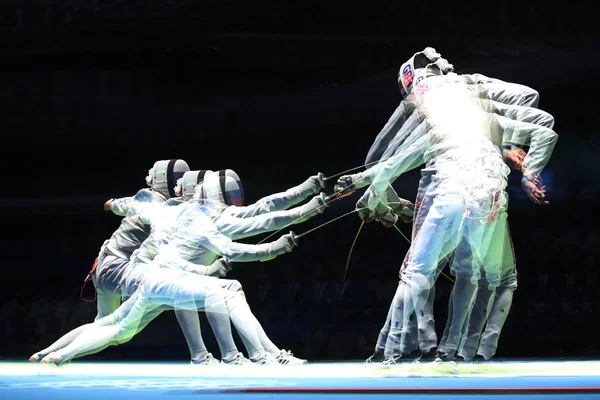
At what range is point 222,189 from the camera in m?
4.14

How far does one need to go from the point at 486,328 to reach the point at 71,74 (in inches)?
122

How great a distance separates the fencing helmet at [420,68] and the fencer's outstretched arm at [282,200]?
25.3 inches

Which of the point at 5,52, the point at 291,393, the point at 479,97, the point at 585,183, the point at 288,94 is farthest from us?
the point at 5,52

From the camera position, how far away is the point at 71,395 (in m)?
3.58

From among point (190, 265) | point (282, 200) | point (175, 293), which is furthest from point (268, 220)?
point (175, 293)

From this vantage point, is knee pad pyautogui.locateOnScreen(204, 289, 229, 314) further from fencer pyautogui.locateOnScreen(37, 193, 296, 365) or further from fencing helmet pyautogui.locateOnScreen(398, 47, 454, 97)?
fencing helmet pyautogui.locateOnScreen(398, 47, 454, 97)

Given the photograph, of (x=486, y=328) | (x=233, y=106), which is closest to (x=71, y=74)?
(x=233, y=106)

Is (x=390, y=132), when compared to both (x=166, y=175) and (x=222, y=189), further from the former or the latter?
(x=166, y=175)

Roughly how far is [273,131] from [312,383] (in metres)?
1.82

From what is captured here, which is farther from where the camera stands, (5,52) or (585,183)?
(5,52)

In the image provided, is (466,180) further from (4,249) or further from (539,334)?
(4,249)

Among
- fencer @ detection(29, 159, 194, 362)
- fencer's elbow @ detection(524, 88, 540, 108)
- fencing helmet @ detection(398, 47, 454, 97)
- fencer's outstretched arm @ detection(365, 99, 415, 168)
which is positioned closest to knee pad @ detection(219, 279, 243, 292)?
fencer @ detection(29, 159, 194, 362)

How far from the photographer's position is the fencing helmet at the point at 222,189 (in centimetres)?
412

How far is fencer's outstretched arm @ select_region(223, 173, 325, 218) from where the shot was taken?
3.95 m
